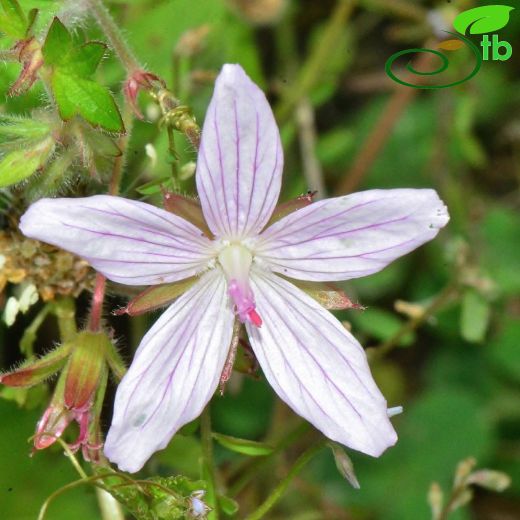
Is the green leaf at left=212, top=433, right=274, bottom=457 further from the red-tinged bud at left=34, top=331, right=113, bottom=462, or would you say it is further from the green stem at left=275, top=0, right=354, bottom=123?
the green stem at left=275, top=0, right=354, bottom=123

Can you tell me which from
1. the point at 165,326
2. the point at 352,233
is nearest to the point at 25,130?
the point at 165,326

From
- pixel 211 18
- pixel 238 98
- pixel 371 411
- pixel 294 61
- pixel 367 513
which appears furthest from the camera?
pixel 294 61

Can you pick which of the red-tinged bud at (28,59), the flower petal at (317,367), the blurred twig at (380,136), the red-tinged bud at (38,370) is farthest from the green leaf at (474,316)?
the red-tinged bud at (28,59)

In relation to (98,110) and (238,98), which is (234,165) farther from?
(98,110)

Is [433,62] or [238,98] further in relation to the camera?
[433,62]

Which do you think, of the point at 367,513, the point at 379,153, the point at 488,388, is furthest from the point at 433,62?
the point at 367,513

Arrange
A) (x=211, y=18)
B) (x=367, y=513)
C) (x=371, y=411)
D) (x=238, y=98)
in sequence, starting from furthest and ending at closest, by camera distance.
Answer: (x=367, y=513) < (x=211, y=18) < (x=371, y=411) < (x=238, y=98)

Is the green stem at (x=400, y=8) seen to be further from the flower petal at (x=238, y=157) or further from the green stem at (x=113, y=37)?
the flower petal at (x=238, y=157)
